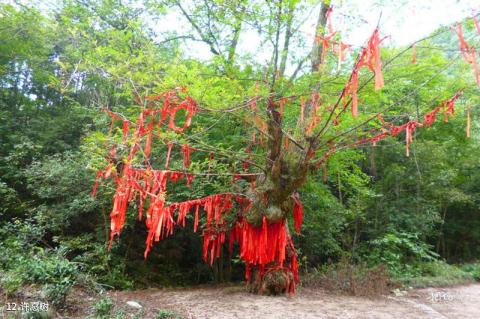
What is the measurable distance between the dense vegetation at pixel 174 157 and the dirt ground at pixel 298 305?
1113 mm

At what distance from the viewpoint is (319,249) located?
8.76 meters

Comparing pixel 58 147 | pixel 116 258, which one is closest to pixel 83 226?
pixel 116 258

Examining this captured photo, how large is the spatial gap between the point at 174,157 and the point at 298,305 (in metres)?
3.77

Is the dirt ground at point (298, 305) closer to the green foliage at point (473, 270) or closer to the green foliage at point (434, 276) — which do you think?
the green foliage at point (434, 276)

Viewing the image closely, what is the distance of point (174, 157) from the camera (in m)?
7.23

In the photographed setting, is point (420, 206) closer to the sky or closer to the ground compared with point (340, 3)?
closer to the ground

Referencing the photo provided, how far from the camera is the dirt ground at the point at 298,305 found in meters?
4.77

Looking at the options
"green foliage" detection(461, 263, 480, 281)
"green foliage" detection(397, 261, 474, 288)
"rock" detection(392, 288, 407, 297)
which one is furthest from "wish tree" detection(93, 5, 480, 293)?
"green foliage" detection(461, 263, 480, 281)

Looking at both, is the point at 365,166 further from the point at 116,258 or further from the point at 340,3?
the point at 116,258

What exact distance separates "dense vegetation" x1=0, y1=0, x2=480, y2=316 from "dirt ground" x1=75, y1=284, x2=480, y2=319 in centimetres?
111

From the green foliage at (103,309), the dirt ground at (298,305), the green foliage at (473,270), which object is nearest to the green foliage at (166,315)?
the dirt ground at (298,305)

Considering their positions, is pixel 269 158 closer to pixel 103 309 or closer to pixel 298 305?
pixel 298 305

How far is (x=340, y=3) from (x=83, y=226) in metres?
6.70

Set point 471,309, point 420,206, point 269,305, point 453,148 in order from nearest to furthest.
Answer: point 269,305, point 471,309, point 420,206, point 453,148
